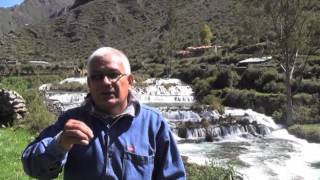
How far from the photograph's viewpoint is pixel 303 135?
86.9ft

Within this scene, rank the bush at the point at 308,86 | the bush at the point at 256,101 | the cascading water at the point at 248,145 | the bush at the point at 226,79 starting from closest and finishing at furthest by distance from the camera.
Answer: the cascading water at the point at 248,145 → the bush at the point at 256,101 → the bush at the point at 308,86 → the bush at the point at 226,79

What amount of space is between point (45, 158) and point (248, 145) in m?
21.6

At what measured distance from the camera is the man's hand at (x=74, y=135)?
271 centimetres

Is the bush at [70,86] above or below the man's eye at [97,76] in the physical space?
below

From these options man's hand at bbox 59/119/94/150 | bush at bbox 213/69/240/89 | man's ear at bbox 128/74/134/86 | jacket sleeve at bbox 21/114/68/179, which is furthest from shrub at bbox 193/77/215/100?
man's hand at bbox 59/119/94/150

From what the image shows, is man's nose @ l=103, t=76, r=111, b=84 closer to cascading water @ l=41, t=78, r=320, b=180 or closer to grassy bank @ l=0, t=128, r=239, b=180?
grassy bank @ l=0, t=128, r=239, b=180

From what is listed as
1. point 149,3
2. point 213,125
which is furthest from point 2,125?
point 149,3

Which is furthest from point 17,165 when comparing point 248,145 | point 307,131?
point 307,131

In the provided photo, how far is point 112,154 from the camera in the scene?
2980 millimetres

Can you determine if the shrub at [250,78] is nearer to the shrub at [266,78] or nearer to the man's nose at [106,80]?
the shrub at [266,78]

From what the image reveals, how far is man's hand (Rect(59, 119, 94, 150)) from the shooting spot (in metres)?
2.71

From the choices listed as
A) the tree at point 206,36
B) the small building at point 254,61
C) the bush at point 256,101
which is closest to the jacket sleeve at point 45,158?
the bush at point 256,101

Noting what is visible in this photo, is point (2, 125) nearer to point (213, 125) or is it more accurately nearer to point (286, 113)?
point (213, 125)

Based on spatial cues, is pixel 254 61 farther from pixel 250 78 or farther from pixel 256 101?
pixel 256 101
